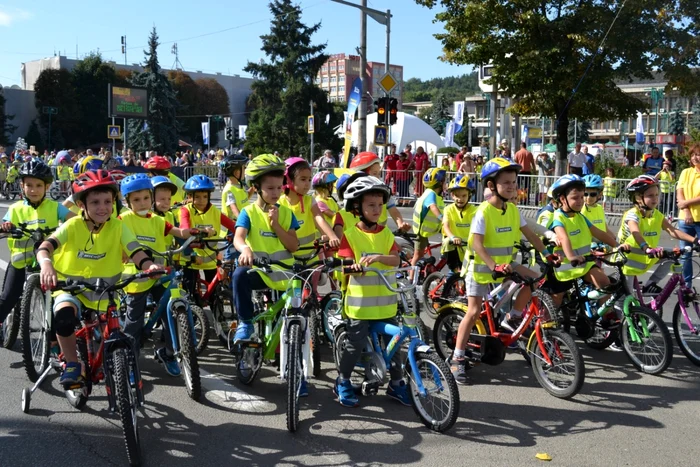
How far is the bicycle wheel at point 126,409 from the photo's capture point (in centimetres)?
435

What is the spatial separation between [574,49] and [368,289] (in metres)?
17.1

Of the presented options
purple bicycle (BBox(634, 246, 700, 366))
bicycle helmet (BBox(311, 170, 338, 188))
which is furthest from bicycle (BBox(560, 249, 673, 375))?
bicycle helmet (BBox(311, 170, 338, 188))

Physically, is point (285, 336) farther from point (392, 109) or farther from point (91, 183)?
point (392, 109)

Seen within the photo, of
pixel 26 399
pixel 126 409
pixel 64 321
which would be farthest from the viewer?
pixel 26 399

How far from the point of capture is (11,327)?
723 cm

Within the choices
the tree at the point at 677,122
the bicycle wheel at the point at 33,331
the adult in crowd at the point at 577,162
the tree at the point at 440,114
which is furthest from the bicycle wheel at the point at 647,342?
the tree at the point at 440,114

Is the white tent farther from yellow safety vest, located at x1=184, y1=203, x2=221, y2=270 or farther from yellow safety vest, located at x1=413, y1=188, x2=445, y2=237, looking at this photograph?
yellow safety vest, located at x1=184, y1=203, x2=221, y2=270

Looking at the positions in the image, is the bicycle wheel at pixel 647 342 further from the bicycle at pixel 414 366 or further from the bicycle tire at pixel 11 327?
the bicycle tire at pixel 11 327

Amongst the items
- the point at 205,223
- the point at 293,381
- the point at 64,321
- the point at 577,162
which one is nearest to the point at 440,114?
the point at 577,162

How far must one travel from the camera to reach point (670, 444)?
4.79m

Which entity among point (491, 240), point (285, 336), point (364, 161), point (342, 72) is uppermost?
point (342, 72)

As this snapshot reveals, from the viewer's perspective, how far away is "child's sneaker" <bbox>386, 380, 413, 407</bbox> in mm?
5570

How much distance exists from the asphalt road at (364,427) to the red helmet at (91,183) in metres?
1.62

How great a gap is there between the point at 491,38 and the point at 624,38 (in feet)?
11.8
